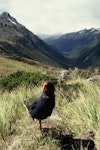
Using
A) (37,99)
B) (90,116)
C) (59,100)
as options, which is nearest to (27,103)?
(37,99)

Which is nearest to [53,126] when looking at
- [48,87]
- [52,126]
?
[52,126]

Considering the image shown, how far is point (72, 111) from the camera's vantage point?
993 cm

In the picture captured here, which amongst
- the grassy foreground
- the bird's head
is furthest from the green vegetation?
the bird's head

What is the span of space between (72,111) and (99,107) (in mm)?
1010

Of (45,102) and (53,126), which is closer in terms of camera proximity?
(45,102)

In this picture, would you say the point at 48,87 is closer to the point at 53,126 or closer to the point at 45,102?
the point at 45,102

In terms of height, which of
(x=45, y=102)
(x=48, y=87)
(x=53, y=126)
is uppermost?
(x=48, y=87)

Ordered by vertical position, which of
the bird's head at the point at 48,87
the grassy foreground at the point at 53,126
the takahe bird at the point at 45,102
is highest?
the bird's head at the point at 48,87

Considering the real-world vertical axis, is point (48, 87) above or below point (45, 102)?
above

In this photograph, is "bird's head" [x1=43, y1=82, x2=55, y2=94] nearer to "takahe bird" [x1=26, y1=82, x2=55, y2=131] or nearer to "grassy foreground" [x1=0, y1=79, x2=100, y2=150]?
"takahe bird" [x1=26, y1=82, x2=55, y2=131]

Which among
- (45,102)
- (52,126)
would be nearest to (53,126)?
(52,126)

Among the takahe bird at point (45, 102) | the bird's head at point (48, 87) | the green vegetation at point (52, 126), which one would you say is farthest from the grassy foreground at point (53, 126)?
the bird's head at point (48, 87)

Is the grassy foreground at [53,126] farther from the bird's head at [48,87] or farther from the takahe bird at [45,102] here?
the bird's head at [48,87]

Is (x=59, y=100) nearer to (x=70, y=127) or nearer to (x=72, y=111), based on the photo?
(x=72, y=111)
